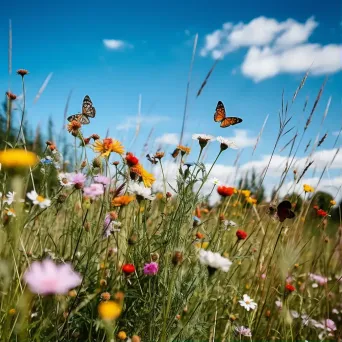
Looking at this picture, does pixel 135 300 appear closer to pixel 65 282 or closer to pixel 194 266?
pixel 194 266

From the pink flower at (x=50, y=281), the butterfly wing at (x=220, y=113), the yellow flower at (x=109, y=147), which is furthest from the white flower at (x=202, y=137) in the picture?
the pink flower at (x=50, y=281)

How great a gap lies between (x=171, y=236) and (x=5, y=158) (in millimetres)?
765

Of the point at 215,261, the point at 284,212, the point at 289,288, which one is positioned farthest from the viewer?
→ the point at 289,288

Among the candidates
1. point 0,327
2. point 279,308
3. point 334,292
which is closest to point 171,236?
point 0,327

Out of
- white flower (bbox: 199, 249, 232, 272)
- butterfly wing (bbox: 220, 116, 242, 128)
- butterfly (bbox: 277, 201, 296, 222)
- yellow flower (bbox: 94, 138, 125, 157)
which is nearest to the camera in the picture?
white flower (bbox: 199, 249, 232, 272)

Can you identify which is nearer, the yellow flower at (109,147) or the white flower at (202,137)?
the yellow flower at (109,147)

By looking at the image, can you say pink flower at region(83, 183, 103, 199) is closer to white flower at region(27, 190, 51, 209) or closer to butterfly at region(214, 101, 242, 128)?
white flower at region(27, 190, 51, 209)

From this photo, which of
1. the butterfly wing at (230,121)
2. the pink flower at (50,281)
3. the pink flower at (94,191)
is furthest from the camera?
the butterfly wing at (230,121)

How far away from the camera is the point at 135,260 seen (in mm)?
1376

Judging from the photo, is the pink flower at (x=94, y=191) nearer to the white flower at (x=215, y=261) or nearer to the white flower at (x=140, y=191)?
the white flower at (x=140, y=191)

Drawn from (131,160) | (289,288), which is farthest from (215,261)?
(289,288)

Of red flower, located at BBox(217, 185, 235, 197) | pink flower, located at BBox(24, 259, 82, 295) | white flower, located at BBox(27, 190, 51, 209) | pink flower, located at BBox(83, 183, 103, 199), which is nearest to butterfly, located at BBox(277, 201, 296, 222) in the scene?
red flower, located at BBox(217, 185, 235, 197)

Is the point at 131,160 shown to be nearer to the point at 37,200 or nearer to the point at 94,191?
the point at 94,191

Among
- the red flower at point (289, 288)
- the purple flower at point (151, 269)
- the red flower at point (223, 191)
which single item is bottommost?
the red flower at point (289, 288)
